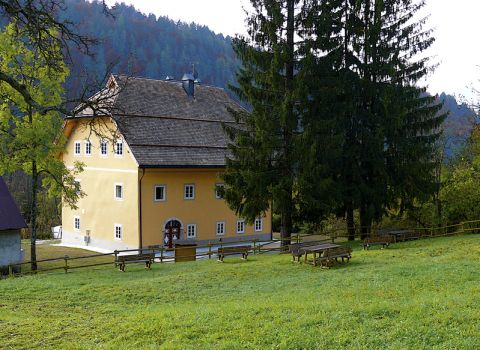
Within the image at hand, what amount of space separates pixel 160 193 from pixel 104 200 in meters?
4.73

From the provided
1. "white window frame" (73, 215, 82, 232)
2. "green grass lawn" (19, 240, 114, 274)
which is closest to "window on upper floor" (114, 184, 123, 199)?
"green grass lawn" (19, 240, 114, 274)

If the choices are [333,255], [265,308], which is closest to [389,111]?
[333,255]

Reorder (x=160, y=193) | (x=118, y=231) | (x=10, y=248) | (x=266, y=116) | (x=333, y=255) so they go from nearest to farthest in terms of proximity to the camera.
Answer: (x=333, y=255)
(x=266, y=116)
(x=10, y=248)
(x=160, y=193)
(x=118, y=231)

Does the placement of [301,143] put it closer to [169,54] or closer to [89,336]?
[89,336]

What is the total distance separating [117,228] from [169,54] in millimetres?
77702

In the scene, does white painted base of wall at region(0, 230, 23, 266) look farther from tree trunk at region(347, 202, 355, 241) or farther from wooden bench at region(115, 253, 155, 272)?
tree trunk at region(347, 202, 355, 241)

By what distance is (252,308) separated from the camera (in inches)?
411

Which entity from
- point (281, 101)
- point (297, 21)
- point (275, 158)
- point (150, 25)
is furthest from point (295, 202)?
point (150, 25)

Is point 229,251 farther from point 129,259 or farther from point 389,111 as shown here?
point 389,111

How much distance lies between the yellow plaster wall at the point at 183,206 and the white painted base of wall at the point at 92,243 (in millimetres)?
2217

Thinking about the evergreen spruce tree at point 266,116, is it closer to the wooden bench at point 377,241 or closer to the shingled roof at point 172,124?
the wooden bench at point 377,241

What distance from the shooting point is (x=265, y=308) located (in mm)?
10359

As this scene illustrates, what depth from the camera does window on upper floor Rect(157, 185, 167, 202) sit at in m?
31.0

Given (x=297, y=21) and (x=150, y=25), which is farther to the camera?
(x=150, y=25)
